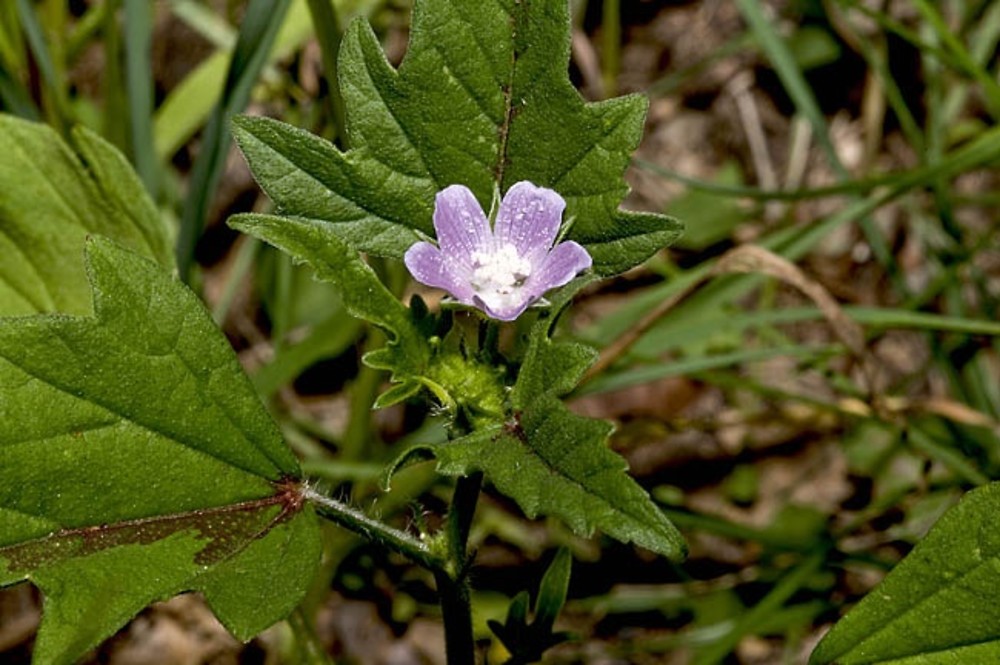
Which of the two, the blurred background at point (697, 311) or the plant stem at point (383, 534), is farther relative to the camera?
the blurred background at point (697, 311)

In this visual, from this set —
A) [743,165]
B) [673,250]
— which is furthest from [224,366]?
[743,165]

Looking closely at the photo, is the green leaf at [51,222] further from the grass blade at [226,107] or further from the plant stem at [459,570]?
the plant stem at [459,570]

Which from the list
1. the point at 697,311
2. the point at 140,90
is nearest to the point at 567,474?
the point at 697,311

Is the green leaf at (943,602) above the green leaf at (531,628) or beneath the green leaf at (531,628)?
above

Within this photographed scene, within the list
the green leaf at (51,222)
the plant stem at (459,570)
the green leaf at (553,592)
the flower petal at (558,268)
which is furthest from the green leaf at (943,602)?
the green leaf at (51,222)

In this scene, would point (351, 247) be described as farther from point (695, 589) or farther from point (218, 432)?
point (695, 589)
